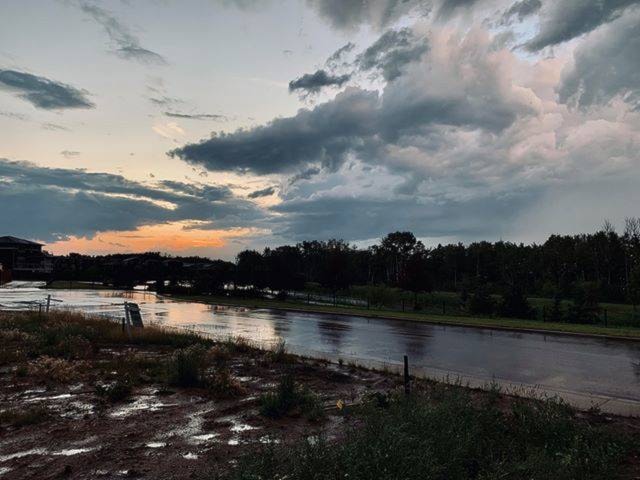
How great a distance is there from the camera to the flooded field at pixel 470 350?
1104 centimetres

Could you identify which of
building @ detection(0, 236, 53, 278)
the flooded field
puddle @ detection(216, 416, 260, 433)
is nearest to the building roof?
building @ detection(0, 236, 53, 278)

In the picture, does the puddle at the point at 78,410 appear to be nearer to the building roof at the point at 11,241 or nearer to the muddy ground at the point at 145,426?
the muddy ground at the point at 145,426

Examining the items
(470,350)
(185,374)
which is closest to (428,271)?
(470,350)

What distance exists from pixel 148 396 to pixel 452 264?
106766 mm

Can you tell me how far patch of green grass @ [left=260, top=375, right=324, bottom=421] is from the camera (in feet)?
24.9

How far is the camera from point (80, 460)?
19.0 feet

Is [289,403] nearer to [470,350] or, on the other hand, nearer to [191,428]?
[191,428]


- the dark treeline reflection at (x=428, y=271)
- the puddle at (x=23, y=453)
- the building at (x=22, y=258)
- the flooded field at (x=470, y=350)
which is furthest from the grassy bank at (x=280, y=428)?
the building at (x=22, y=258)

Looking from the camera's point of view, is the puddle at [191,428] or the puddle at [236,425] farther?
the puddle at [236,425]

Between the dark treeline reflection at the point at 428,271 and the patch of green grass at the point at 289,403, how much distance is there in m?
26.5

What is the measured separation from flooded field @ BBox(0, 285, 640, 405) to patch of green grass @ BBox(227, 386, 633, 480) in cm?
365

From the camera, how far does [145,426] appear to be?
7133mm

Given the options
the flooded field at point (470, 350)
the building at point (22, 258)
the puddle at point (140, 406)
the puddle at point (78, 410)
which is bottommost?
the puddle at point (78, 410)

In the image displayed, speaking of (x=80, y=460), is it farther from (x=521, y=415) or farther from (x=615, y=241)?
(x=615, y=241)
